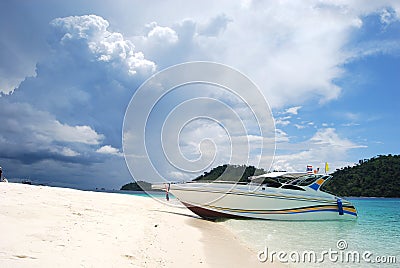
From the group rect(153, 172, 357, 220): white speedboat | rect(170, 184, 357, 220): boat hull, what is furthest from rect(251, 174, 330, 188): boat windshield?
rect(170, 184, 357, 220): boat hull

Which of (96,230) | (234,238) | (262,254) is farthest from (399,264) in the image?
(96,230)

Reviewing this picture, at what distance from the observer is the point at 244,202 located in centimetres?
1392

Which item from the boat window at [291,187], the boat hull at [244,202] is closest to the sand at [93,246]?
the boat hull at [244,202]

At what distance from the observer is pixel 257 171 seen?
15.7m

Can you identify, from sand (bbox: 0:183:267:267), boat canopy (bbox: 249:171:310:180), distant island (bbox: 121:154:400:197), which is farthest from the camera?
distant island (bbox: 121:154:400:197)

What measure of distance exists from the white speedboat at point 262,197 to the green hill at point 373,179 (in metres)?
57.4

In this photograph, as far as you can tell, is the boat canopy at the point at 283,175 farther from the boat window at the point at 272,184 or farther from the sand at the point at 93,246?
the sand at the point at 93,246

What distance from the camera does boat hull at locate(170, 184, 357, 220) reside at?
542 inches

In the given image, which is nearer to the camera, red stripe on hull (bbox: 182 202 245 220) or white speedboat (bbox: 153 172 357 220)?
white speedboat (bbox: 153 172 357 220)

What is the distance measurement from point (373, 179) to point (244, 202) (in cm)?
7159

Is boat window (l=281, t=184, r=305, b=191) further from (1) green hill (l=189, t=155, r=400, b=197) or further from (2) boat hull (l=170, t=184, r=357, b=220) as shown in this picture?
(1) green hill (l=189, t=155, r=400, b=197)

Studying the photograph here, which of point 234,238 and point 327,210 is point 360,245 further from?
point 327,210

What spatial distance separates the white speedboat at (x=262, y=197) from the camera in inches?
545

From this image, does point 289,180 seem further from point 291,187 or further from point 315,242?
point 315,242
